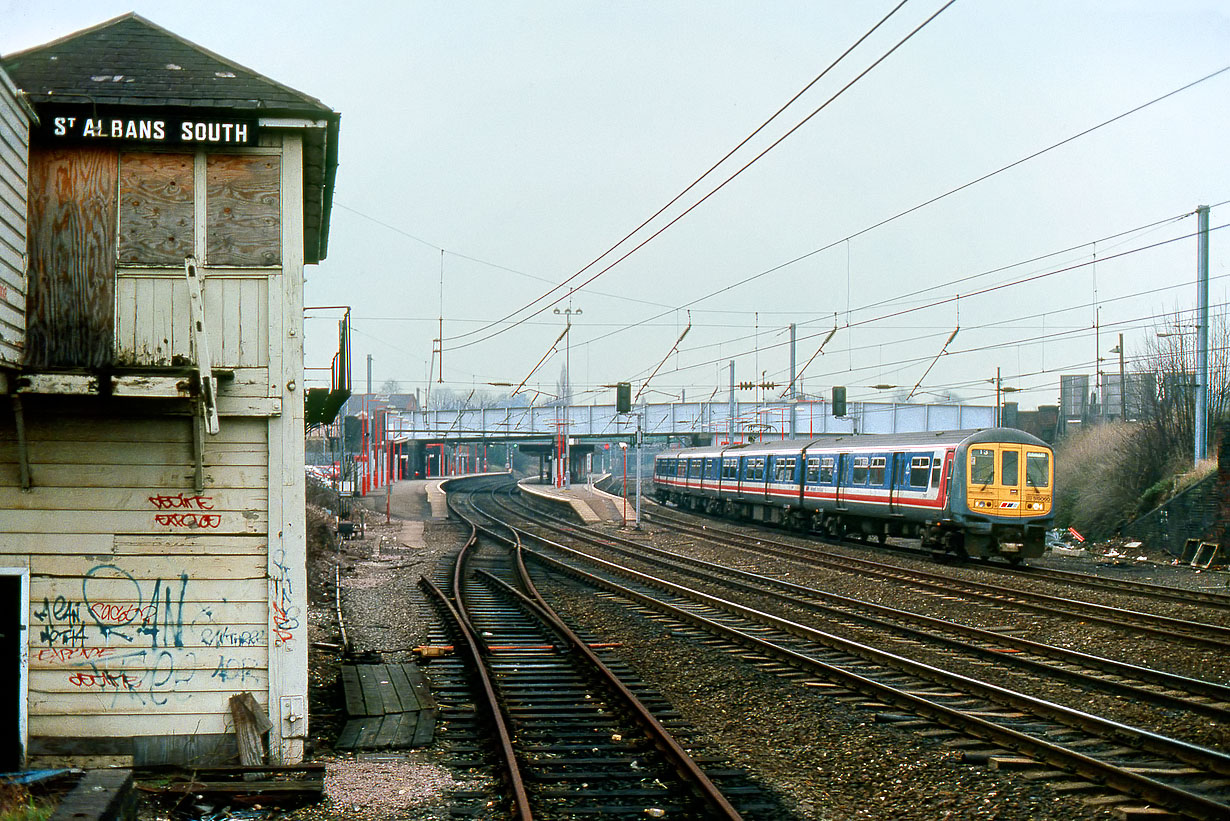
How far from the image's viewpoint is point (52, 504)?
24.5 ft

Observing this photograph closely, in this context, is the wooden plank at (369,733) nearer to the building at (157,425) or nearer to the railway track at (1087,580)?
the building at (157,425)

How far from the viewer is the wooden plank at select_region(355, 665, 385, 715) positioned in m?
9.23

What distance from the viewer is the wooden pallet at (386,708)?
8266mm

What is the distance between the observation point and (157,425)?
24.9 feet

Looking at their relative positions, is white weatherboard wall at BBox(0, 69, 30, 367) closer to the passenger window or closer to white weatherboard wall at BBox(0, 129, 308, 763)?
white weatherboard wall at BBox(0, 129, 308, 763)

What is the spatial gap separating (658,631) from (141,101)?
29.6 ft

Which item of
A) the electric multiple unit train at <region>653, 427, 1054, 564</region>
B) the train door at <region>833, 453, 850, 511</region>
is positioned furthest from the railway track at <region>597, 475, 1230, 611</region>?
the train door at <region>833, 453, 850, 511</region>

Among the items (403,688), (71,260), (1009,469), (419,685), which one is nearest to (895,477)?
(1009,469)

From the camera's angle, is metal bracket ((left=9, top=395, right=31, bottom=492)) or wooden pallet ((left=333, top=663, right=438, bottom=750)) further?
wooden pallet ((left=333, top=663, right=438, bottom=750))

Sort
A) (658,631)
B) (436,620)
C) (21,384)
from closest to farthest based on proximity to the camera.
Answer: (21,384) → (658,631) → (436,620)

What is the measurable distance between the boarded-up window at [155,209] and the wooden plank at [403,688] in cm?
429

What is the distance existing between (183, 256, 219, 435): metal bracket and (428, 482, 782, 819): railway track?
10.5 feet

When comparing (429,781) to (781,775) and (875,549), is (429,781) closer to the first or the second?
(781,775)

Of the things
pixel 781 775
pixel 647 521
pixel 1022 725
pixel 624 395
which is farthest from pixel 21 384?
pixel 647 521
